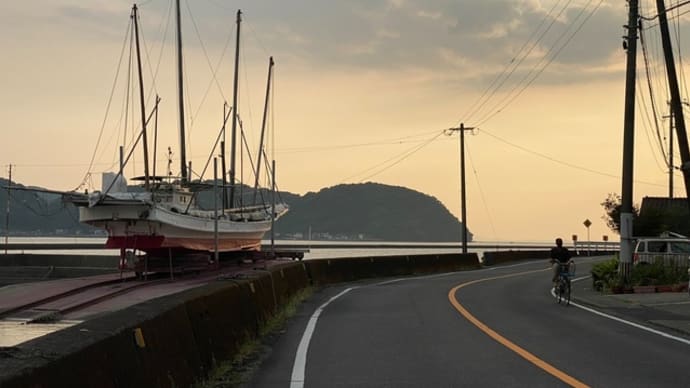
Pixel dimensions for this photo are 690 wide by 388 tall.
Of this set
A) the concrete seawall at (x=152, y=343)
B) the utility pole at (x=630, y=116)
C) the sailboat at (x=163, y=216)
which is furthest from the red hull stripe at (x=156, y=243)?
the concrete seawall at (x=152, y=343)

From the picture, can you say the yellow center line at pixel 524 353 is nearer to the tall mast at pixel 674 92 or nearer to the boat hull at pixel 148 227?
the tall mast at pixel 674 92

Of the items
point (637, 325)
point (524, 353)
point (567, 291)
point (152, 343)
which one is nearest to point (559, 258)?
point (567, 291)

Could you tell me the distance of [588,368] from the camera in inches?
378

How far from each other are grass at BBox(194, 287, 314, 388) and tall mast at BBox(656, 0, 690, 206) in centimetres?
1508

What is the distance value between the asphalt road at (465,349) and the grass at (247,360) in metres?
0.18

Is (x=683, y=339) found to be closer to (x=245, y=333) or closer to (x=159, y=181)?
(x=245, y=333)

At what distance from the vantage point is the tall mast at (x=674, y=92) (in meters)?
24.1

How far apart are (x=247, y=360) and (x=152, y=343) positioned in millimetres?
3704

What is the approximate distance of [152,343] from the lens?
689cm

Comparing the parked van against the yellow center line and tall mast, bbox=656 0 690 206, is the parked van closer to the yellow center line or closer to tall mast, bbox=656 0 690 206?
tall mast, bbox=656 0 690 206

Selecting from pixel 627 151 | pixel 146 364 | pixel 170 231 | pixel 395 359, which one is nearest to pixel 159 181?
pixel 170 231

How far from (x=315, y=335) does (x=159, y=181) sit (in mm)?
32380

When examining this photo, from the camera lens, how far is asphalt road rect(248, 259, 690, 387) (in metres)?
8.91

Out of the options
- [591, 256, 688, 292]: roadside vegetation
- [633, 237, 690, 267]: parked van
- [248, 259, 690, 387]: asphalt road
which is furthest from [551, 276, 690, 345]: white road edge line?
[633, 237, 690, 267]: parked van
